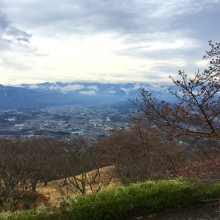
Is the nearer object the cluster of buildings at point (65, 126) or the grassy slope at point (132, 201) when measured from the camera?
the grassy slope at point (132, 201)

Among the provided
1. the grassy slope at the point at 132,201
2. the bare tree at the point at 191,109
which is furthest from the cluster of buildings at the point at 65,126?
the bare tree at the point at 191,109

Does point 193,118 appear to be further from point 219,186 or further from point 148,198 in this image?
point 219,186

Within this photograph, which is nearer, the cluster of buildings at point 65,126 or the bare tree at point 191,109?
the bare tree at point 191,109

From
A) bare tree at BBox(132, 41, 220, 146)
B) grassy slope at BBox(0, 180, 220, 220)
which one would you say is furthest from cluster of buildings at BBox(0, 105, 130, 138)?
bare tree at BBox(132, 41, 220, 146)

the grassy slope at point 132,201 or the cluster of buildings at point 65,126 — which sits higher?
the grassy slope at point 132,201

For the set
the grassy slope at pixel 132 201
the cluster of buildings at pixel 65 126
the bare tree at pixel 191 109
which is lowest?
the cluster of buildings at pixel 65 126

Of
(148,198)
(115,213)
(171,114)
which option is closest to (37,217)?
(115,213)

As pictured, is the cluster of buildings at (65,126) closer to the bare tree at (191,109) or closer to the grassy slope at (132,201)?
the grassy slope at (132,201)

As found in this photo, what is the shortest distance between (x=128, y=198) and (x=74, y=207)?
152 centimetres

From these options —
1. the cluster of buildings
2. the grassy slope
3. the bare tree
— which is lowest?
the cluster of buildings

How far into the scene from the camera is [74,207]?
19.8 ft

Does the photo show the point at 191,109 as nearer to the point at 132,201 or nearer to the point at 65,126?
the point at 132,201

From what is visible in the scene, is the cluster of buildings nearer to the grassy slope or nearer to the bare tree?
the grassy slope

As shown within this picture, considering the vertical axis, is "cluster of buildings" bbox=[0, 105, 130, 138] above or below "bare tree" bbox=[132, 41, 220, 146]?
below
